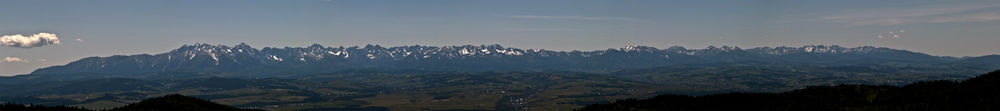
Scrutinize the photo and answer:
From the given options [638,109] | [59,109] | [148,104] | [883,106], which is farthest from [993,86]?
[59,109]

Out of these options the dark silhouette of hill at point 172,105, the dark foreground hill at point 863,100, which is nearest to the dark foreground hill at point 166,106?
the dark silhouette of hill at point 172,105

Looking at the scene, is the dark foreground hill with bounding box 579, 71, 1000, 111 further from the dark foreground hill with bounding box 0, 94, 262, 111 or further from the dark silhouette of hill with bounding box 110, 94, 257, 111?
the dark foreground hill with bounding box 0, 94, 262, 111

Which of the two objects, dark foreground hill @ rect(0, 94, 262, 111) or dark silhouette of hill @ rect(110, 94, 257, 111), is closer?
dark silhouette of hill @ rect(110, 94, 257, 111)

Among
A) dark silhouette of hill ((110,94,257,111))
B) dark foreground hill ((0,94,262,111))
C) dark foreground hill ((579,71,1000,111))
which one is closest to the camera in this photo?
dark foreground hill ((579,71,1000,111))

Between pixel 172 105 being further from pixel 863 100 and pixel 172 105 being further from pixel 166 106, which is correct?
pixel 863 100

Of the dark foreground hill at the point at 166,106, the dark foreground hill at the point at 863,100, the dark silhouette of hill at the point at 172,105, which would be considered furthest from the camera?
the dark foreground hill at the point at 166,106

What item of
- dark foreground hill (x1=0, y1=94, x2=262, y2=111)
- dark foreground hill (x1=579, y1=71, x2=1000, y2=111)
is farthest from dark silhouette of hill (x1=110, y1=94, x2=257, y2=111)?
dark foreground hill (x1=579, y1=71, x2=1000, y2=111)

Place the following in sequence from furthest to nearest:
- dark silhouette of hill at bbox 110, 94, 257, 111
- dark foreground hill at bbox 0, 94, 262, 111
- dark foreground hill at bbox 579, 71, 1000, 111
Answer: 1. dark foreground hill at bbox 0, 94, 262, 111
2. dark silhouette of hill at bbox 110, 94, 257, 111
3. dark foreground hill at bbox 579, 71, 1000, 111

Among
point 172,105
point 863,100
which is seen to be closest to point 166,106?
point 172,105

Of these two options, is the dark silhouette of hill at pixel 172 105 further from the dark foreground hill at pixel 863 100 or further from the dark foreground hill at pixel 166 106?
the dark foreground hill at pixel 863 100
